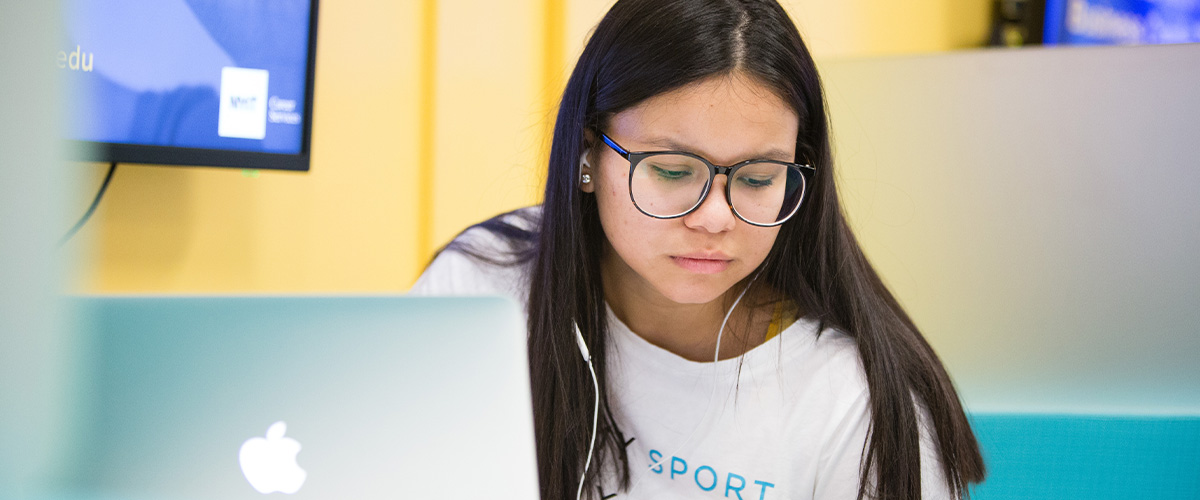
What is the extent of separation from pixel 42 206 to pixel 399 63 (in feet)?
5.00

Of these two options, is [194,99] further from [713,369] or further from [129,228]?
[713,369]

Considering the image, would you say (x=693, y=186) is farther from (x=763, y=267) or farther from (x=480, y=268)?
(x=480, y=268)

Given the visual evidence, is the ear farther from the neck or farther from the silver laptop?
the silver laptop

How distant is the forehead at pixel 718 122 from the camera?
980 millimetres

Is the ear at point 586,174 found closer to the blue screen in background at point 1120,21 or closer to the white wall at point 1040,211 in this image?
the white wall at point 1040,211

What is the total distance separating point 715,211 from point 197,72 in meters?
0.77

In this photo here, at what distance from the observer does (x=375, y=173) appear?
1.75 meters

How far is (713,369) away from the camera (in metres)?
1.15

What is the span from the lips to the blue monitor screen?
68 centimetres

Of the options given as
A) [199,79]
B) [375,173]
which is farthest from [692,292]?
[375,173]

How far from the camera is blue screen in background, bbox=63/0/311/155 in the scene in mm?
1152

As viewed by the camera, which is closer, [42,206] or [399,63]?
[42,206]

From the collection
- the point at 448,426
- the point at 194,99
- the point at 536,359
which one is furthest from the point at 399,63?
the point at 448,426

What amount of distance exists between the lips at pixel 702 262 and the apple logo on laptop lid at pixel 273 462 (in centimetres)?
63
